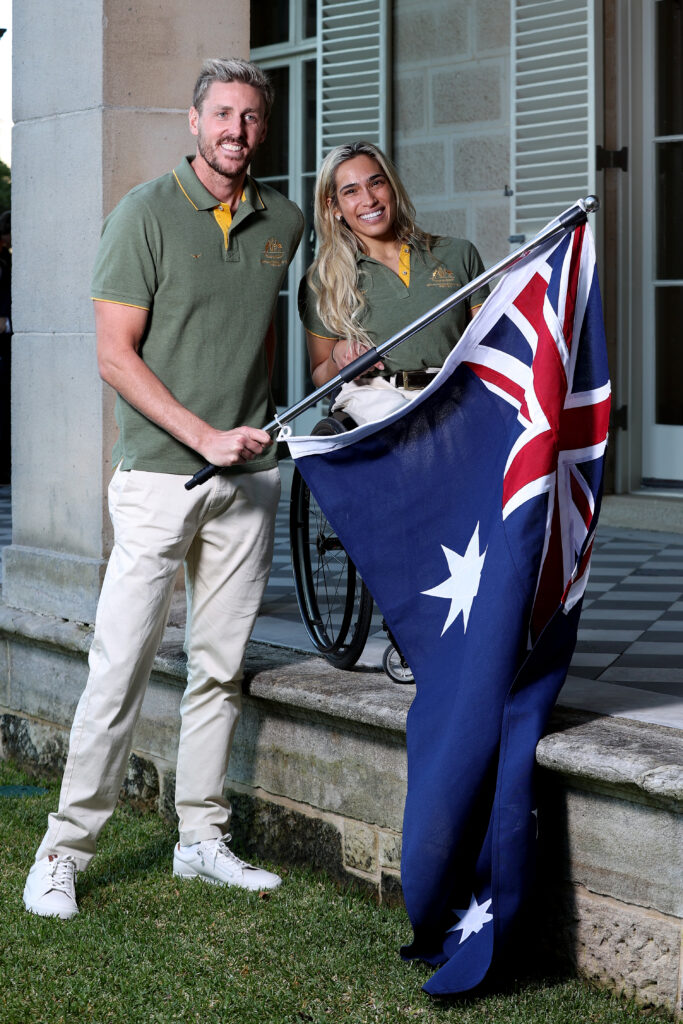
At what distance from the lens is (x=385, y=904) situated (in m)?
3.62

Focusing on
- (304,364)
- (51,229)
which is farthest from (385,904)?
(304,364)

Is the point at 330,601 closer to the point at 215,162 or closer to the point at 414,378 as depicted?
the point at 414,378

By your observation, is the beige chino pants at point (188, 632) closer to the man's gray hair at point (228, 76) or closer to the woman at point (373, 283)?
the woman at point (373, 283)

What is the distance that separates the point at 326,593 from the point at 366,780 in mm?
946

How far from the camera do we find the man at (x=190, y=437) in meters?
3.40

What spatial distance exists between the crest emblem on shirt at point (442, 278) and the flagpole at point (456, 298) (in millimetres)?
756

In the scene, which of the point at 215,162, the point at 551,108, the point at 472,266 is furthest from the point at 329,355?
the point at 551,108

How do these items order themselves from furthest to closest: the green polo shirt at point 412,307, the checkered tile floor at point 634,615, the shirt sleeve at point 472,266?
the checkered tile floor at point 634,615 < the shirt sleeve at point 472,266 < the green polo shirt at point 412,307

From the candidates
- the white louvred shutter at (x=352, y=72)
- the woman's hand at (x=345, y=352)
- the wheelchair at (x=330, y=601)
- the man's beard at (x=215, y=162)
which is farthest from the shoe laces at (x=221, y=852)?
the white louvred shutter at (x=352, y=72)

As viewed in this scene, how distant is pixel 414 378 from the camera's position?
385 centimetres

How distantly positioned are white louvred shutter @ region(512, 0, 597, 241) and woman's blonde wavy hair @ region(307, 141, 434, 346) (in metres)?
3.16

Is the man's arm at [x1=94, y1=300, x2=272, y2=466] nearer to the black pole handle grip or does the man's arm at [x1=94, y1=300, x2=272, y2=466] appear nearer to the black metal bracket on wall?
the black pole handle grip

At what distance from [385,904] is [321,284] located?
5.17ft

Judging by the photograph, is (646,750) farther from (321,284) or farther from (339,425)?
(321,284)
